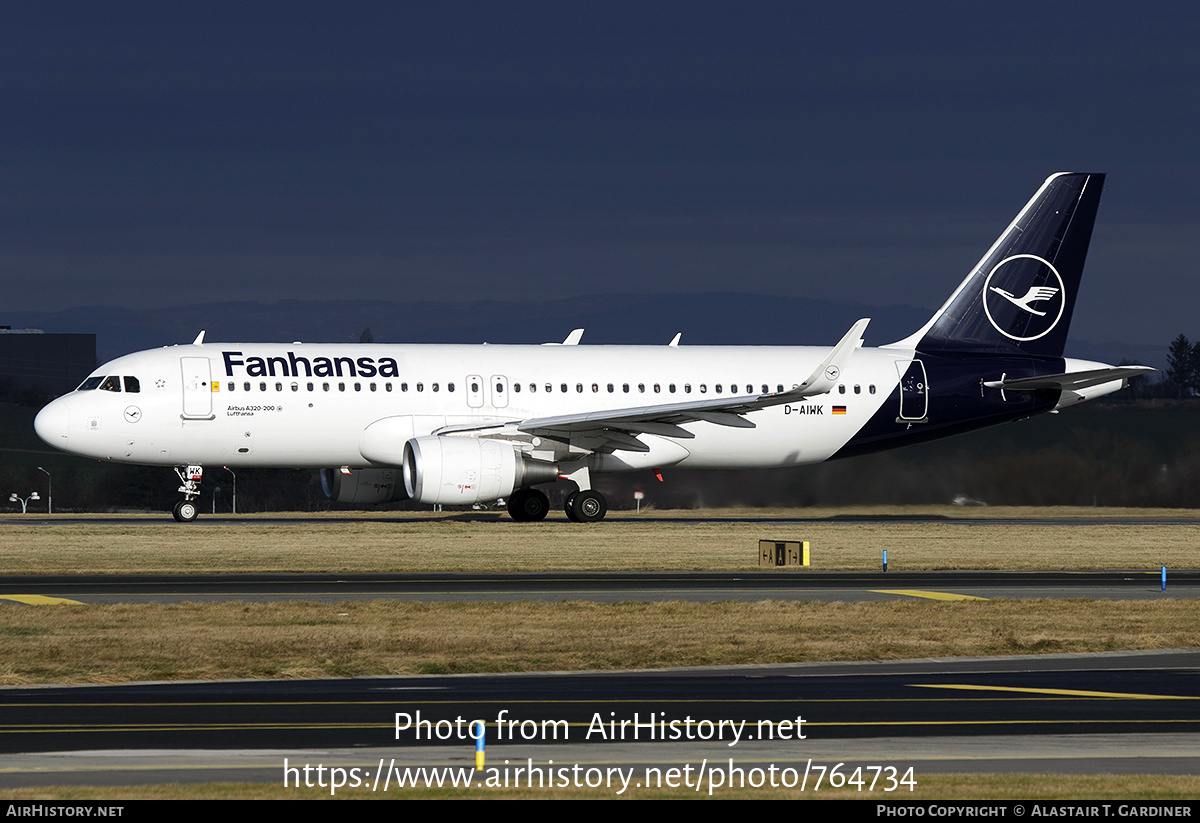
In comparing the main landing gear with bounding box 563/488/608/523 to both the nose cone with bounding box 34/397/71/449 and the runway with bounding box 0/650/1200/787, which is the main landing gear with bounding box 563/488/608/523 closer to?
the nose cone with bounding box 34/397/71/449

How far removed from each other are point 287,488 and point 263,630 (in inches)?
2003

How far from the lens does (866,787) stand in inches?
426

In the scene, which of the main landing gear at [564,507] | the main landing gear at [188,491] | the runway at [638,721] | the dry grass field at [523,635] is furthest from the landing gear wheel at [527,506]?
the runway at [638,721]

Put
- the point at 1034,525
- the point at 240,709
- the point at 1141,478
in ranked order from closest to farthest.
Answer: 1. the point at 240,709
2. the point at 1034,525
3. the point at 1141,478

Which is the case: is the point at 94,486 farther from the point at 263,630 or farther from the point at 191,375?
the point at 263,630

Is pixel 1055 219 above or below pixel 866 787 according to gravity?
above

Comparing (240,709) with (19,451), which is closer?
(240,709)

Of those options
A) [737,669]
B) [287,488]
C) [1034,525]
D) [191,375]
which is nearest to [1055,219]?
[1034,525]

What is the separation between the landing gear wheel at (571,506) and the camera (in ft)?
139

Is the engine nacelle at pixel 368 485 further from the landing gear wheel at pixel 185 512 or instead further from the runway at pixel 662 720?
the runway at pixel 662 720

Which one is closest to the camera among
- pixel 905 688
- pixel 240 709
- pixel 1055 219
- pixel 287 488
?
pixel 240 709

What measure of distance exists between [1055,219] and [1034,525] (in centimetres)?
936

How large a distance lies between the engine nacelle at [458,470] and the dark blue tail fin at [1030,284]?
13999 millimetres

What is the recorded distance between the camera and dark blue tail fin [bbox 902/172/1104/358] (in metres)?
46.3
